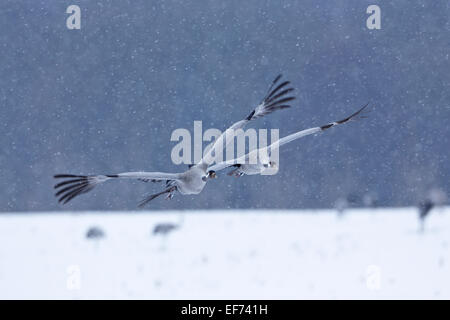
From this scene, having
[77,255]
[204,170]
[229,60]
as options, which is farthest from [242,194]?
[204,170]

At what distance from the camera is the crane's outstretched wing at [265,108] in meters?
1.12

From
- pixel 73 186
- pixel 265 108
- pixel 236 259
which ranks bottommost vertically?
pixel 236 259

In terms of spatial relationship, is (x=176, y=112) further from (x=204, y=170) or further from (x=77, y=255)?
(x=204, y=170)

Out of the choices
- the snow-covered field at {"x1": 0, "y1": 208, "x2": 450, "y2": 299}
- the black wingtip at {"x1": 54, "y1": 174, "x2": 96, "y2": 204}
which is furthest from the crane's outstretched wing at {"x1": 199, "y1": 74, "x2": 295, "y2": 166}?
the snow-covered field at {"x1": 0, "y1": 208, "x2": 450, "y2": 299}

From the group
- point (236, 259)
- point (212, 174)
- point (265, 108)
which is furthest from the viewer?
point (236, 259)

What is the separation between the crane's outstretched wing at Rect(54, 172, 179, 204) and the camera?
1043 millimetres

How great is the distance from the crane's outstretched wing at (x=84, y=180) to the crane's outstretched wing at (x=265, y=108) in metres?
0.09

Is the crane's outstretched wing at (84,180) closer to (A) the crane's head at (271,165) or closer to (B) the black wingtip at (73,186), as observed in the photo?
(B) the black wingtip at (73,186)

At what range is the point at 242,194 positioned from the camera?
511 centimetres

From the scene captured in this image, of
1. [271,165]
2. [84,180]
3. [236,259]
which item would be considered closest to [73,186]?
[84,180]

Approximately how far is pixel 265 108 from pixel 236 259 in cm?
337

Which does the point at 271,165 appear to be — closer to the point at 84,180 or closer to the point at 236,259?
the point at 84,180

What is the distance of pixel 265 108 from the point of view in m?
1.33

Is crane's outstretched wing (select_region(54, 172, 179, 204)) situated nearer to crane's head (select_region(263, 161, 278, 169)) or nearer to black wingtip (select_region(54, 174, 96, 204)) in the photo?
black wingtip (select_region(54, 174, 96, 204))
